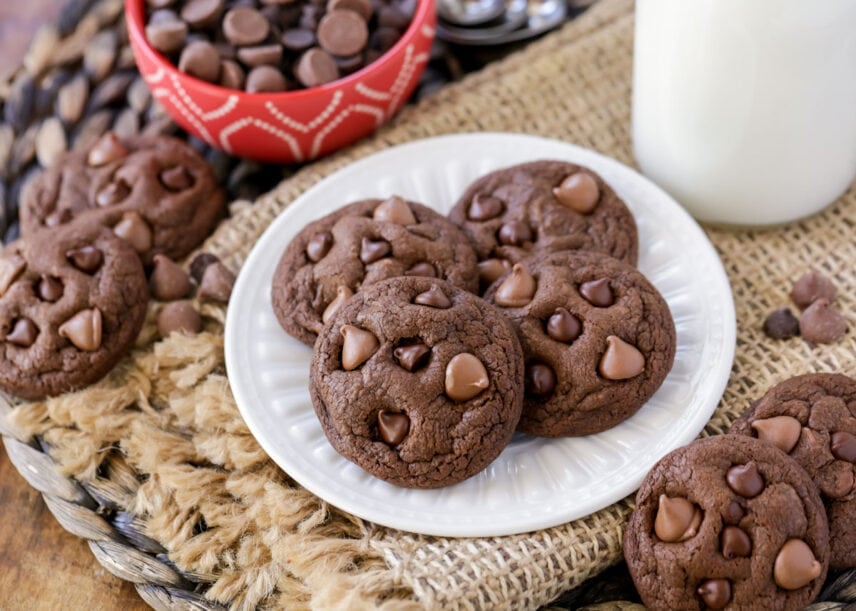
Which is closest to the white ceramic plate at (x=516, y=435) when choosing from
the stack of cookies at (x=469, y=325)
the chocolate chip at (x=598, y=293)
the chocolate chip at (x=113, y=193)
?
the stack of cookies at (x=469, y=325)

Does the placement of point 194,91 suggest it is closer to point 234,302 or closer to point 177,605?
point 234,302

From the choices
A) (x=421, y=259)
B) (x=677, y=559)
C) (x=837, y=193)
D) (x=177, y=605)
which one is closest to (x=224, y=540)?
(x=177, y=605)

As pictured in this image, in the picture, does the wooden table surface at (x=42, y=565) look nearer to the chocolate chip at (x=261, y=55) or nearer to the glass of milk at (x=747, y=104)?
the chocolate chip at (x=261, y=55)

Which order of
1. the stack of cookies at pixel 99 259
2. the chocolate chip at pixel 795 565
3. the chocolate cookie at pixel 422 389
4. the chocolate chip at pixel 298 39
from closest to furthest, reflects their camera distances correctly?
the chocolate chip at pixel 795 565
the chocolate cookie at pixel 422 389
the stack of cookies at pixel 99 259
the chocolate chip at pixel 298 39

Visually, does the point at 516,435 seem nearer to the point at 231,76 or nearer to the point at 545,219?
the point at 545,219

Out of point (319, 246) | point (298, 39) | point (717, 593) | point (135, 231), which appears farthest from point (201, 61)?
point (717, 593)
